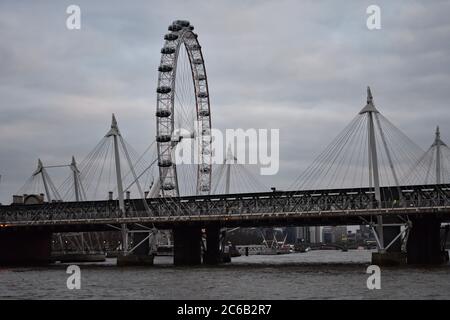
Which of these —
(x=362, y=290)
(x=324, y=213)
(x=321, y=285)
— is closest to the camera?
(x=362, y=290)

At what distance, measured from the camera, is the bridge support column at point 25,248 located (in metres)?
112

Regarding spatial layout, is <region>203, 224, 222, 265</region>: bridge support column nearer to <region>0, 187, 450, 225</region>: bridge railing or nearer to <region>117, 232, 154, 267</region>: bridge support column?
<region>0, 187, 450, 225</region>: bridge railing

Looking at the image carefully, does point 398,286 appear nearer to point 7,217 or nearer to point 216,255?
point 216,255

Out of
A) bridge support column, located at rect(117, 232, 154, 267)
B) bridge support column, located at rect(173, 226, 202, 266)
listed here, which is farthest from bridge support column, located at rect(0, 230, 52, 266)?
bridge support column, located at rect(173, 226, 202, 266)

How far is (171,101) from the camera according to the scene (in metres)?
108

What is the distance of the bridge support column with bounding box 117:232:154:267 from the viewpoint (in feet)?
300

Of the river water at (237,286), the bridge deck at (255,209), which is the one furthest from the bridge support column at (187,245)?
the river water at (237,286)

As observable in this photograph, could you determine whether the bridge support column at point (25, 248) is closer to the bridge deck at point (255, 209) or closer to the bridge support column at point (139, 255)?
the bridge deck at point (255, 209)

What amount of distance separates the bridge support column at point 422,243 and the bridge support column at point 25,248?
56978 millimetres

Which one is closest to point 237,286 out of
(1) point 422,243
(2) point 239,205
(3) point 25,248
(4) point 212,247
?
(1) point 422,243

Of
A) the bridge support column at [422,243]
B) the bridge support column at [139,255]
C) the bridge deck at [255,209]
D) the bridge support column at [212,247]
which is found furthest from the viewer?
the bridge support column at [212,247]

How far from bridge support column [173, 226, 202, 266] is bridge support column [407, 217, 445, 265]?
1081 inches
